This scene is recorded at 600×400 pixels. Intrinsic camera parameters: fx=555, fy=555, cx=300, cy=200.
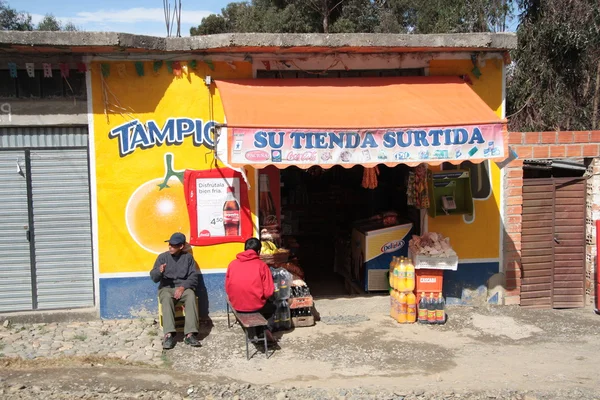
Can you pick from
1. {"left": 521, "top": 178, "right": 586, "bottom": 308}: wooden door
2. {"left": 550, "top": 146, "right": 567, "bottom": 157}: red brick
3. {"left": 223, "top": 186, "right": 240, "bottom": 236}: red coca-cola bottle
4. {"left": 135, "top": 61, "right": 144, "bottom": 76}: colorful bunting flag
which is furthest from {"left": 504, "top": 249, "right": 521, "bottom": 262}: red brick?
{"left": 135, "top": 61, "right": 144, "bottom": 76}: colorful bunting flag

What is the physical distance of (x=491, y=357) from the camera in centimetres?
645

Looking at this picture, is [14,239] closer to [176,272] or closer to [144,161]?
[144,161]

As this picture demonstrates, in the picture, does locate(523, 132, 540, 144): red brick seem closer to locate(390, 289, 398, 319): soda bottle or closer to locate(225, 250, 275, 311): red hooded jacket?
locate(390, 289, 398, 319): soda bottle

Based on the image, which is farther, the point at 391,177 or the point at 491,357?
the point at 391,177

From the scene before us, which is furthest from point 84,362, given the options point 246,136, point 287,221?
point 287,221

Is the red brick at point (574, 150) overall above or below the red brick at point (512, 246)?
above

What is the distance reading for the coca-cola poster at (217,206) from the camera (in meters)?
7.49

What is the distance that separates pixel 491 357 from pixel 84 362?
4.64 m

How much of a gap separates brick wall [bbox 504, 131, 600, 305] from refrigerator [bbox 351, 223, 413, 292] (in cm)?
144

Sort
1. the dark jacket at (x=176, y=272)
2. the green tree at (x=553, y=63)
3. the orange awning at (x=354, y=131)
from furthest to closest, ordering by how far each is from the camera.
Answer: the green tree at (x=553, y=63) < the dark jacket at (x=176, y=272) < the orange awning at (x=354, y=131)

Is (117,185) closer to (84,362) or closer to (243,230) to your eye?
(243,230)

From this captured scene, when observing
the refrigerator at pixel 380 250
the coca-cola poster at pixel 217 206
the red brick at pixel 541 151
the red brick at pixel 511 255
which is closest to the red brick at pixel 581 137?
the red brick at pixel 541 151

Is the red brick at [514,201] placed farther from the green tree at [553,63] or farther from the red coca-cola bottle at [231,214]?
the green tree at [553,63]

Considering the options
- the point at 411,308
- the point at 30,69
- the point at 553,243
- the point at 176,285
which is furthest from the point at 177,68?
the point at 553,243
